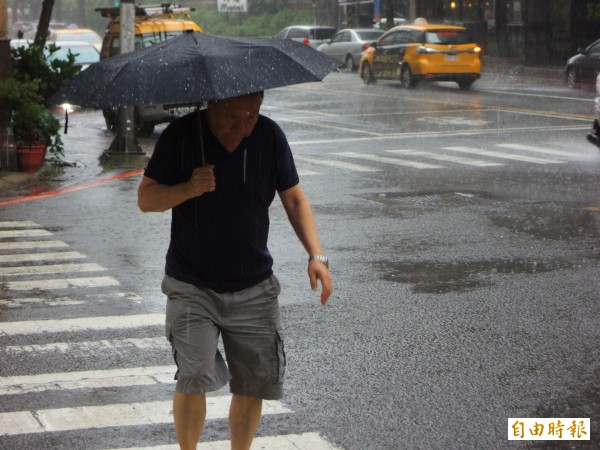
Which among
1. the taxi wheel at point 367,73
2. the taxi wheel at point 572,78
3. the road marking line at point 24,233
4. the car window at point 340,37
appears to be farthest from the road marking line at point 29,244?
the car window at point 340,37

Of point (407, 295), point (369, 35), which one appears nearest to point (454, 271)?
point (407, 295)

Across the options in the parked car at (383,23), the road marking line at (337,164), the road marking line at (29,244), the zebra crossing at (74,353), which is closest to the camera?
the zebra crossing at (74,353)

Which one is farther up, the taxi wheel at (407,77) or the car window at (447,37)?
the car window at (447,37)

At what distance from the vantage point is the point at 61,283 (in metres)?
8.80

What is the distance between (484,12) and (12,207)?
1476 inches

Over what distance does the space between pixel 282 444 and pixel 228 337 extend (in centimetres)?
90

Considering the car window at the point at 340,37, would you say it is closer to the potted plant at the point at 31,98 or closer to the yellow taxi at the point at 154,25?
the yellow taxi at the point at 154,25

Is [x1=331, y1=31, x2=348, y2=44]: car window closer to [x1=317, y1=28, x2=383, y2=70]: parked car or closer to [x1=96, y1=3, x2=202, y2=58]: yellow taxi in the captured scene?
[x1=317, y1=28, x2=383, y2=70]: parked car

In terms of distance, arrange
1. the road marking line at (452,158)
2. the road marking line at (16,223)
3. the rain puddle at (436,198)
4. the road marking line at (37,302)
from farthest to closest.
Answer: the road marking line at (452,158), the rain puddle at (436,198), the road marking line at (16,223), the road marking line at (37,302)

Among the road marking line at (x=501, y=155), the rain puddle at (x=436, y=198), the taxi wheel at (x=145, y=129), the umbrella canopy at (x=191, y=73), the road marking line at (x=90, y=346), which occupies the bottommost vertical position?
the road marking line at (x=501, y=155)

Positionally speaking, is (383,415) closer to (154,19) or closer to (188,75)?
(188,75)

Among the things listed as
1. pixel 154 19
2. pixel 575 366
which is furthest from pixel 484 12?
pixel 575 366

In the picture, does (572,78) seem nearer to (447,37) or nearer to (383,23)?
(447,37)

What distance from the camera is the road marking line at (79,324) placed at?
24.5 feet
